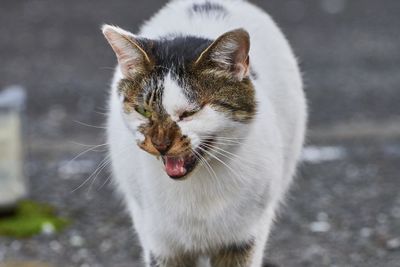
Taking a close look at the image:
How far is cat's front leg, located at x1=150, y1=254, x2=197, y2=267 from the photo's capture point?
3529mm

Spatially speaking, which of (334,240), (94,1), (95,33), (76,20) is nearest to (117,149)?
(334,240)

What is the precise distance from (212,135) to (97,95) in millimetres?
4735

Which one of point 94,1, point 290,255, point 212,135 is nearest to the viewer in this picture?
point 212,135

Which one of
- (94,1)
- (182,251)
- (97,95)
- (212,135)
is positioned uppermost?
(212,135)

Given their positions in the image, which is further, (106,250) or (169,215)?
(106,250)

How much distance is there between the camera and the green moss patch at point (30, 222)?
16.4 feet

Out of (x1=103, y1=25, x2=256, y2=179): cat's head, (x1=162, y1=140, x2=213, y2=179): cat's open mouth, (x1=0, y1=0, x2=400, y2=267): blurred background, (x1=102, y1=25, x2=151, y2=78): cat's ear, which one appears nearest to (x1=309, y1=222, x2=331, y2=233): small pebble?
(x1=0, y1=0, x2=400, y2=267): blurred background

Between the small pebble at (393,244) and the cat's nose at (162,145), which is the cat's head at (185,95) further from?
the small pebble at (393,244)

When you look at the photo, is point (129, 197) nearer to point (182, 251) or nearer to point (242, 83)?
point (182, 251)

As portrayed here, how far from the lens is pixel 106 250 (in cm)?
477

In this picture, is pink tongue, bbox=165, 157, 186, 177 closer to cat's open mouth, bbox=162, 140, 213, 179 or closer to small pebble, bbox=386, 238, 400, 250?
cat's open mouth, bbox=162, 140, 213, 179

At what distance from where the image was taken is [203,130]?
298 centimetres

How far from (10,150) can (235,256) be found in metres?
2.08

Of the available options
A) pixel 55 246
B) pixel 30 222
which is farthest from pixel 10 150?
pixel 55 246
